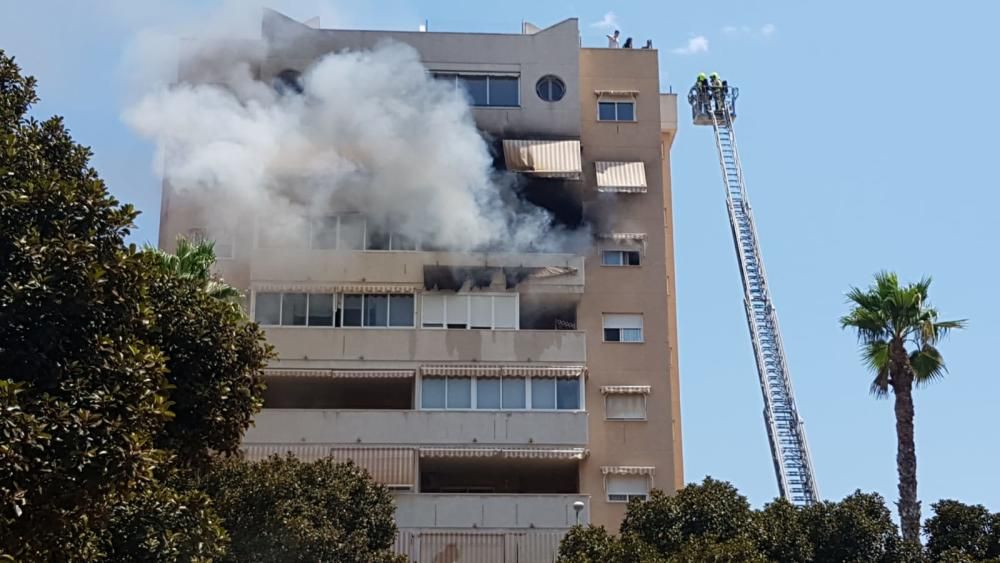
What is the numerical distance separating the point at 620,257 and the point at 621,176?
290 cm

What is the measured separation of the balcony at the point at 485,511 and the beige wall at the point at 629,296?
63.6 inches

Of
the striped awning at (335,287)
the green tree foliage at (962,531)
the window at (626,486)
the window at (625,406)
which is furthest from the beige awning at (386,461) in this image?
the green tree foliage at (962,531)

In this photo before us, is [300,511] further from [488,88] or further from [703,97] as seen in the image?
[703,97]

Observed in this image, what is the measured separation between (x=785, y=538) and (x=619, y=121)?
22.1 m

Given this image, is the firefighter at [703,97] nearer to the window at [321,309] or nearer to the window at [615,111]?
the window at [615,111]

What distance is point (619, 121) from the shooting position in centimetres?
5003

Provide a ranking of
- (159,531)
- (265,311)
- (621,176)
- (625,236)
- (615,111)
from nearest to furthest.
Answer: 1. (159,531)
2. (265,311)
3. (625,236)
4. (621,176)
5. (615,111)

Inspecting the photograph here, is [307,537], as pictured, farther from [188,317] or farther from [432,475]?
[432,475]

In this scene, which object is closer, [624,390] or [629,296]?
[624,390]

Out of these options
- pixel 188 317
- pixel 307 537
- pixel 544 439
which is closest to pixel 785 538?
pixel 307 537

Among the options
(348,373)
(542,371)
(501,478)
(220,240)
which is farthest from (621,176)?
(220,240)

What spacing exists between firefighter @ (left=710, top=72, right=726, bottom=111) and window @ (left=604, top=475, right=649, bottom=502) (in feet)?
73.9

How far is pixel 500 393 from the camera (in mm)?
44844

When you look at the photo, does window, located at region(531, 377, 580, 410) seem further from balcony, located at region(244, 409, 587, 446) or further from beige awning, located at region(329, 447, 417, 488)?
beige awning, located at region(329, 447, 417, 488)
